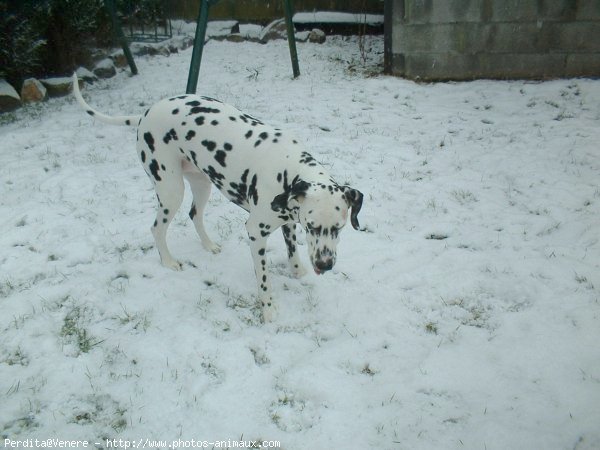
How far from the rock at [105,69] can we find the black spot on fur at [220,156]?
9.49m

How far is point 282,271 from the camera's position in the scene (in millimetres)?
4648

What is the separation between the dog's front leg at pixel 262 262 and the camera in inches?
152

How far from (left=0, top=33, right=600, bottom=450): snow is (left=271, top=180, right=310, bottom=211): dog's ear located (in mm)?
1067

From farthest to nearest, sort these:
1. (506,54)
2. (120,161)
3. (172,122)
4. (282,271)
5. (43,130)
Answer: (506,54)
(43,130)
(120,161)
(282,271)
(172,122)

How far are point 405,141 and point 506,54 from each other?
3.66m

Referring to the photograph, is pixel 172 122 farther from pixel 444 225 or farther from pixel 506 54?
pixel 506 54

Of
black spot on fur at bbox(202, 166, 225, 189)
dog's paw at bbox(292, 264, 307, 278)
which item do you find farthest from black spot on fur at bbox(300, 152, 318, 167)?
dog's paw at bbox(292, 264, 307, 278)

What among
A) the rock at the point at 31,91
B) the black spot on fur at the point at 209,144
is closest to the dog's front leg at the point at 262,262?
the black spot on fur at the point at 209,144

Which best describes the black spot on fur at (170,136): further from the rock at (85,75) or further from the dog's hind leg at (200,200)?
the rock at (85,75)

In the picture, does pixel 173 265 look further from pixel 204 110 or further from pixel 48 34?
pixel 48 34

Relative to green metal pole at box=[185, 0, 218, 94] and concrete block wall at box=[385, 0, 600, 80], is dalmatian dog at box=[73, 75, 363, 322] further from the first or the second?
concrete block wall at box=[385, 0, 600, 80]

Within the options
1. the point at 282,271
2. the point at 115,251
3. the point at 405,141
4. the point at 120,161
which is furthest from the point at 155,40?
the point at 282,271

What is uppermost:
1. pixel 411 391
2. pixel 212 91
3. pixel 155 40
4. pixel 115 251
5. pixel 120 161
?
pixel 155 40

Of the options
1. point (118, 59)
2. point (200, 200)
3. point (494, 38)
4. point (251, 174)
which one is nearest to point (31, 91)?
point (118, 59)
